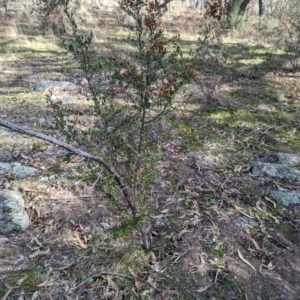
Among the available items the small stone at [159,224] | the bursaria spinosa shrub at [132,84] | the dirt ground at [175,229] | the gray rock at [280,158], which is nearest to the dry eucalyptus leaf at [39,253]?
the dirt ground at [175,229]

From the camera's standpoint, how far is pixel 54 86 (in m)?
6.48

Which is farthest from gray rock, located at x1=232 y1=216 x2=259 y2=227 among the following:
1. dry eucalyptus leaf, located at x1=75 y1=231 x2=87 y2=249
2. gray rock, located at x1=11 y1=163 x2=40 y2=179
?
gray rock, located at x1=11 y1=163 x2=40 y2=179

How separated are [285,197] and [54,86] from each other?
15.7ft

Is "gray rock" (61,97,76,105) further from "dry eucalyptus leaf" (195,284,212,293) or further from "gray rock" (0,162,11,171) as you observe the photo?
"dry eucalyptus leaf" (195,284,212,293)

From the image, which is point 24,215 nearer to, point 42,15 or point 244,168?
point 244,168

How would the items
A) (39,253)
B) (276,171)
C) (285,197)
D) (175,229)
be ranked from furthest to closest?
(276,171), (285,197), (175,229), (39,253)

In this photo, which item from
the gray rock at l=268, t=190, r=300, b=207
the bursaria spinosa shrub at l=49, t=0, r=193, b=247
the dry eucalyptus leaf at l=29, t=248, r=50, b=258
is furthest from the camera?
the gray rock at l=268, t=190, r=300, b=207

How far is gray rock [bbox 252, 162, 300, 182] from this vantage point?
3.99 m

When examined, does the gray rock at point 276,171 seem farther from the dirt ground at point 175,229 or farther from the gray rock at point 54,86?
the gray rock at point 54,86

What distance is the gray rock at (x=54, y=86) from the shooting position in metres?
6.41

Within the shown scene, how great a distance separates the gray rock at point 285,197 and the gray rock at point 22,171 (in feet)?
8.96

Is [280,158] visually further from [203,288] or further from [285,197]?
[203,288]

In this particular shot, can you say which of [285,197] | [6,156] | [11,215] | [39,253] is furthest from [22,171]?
[285,197]

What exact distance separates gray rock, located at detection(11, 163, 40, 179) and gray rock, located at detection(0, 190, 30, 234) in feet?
2.00
